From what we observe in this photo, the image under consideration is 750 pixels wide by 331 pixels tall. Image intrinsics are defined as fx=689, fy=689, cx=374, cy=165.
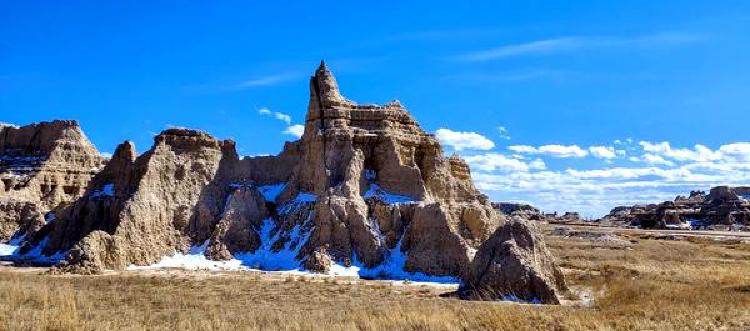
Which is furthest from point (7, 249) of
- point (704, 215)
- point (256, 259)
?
point (704, 215)

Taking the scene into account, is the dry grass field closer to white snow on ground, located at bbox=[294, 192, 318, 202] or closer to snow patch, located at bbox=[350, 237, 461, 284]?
snow patch, located at bbox=[350, 237, 461, 284]

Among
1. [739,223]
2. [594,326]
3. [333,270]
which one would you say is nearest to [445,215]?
[333,270]

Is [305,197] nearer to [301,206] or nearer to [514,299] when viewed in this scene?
[301,206]

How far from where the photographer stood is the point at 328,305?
74.3 ft

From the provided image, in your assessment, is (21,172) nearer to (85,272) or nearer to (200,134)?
(200,134)

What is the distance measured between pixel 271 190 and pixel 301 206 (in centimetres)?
525

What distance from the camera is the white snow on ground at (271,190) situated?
151 feet

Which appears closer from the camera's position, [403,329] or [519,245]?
[403,329]

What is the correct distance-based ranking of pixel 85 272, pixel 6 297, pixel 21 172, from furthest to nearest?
pixel 21 172
pixel 85 272
pixel 6 297

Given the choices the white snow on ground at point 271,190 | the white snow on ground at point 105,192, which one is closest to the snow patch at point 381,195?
the white snow on ground at point 271,190

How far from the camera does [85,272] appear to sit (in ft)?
113

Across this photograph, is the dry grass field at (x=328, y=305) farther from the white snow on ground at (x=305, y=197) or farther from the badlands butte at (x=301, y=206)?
the white snow on ground at (x=305, y=197)

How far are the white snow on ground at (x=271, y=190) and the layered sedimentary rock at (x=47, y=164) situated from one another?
20388 millimetres

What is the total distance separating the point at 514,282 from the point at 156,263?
2212 centimetres
